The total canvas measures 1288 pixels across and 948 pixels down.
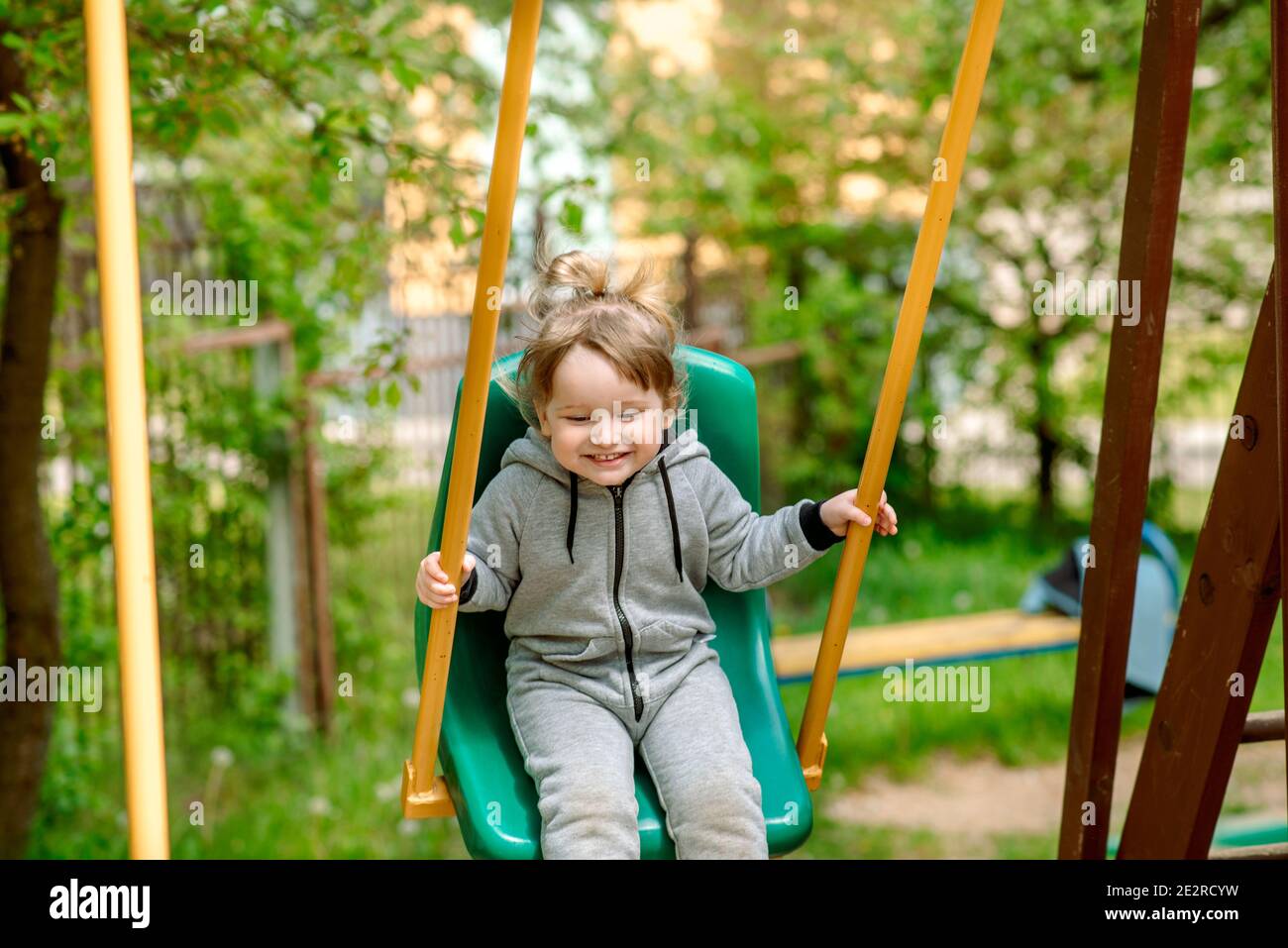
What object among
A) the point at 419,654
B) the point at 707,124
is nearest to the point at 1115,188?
the point at 707,124

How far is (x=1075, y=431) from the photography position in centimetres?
732

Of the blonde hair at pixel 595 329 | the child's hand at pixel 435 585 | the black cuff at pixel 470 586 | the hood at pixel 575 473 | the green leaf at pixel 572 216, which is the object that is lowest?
the black cuff at pixel 470 586

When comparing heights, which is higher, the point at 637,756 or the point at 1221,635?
the point at 1221,635

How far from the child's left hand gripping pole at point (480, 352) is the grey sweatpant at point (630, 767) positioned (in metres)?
0.20

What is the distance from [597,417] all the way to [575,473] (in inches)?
6.7

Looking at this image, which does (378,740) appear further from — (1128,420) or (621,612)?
(1128,420)

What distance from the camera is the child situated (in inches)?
80.1

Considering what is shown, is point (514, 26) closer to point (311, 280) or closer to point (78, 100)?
point (78, 100)

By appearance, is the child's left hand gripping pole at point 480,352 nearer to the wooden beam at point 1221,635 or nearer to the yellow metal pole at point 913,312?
the yellow metal pole at point 913,312

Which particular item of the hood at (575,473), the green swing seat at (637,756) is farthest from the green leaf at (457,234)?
the hood at (575,473)

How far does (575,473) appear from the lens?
2.19 metres

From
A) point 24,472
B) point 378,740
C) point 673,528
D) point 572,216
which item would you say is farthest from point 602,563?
point 378,740

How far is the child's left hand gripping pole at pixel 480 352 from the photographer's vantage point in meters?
1.59

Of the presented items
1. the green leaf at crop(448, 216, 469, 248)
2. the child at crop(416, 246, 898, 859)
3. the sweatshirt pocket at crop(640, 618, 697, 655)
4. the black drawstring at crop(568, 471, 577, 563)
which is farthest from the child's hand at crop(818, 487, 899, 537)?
the green leaf at crop(448, 216, 469, 248)
